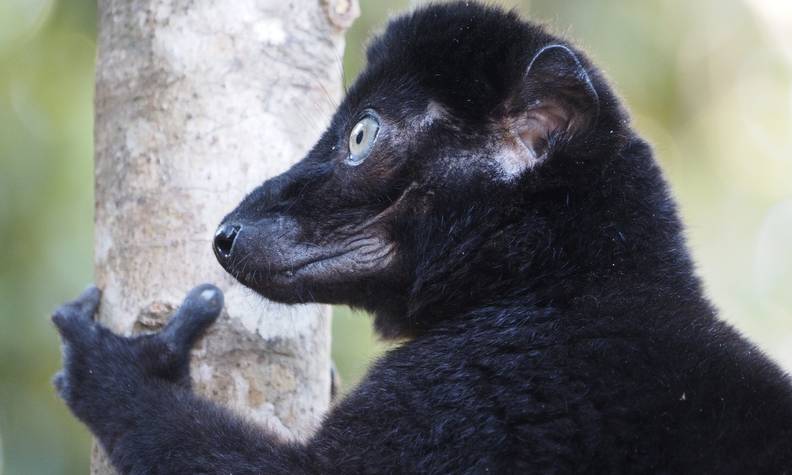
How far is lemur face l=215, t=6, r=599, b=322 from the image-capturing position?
389cm

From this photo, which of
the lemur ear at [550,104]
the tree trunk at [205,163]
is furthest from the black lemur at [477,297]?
the tree trunk at [205,163]

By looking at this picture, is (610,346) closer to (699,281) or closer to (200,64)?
(699,281)

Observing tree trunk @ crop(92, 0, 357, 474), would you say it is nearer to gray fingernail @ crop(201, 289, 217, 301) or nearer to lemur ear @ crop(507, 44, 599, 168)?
gray fingernail @ crop(201, 289, 217, 301)

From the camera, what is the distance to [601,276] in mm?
3680

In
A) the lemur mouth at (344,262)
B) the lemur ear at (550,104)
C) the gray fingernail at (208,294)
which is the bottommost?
the gray fingernail at (208,294)

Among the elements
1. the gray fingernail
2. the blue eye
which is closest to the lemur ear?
the blue eye

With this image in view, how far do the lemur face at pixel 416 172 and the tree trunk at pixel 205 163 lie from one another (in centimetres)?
13

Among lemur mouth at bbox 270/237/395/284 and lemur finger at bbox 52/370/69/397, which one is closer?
lemur mouth at bbox 270/237/395/284

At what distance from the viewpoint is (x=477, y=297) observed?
3.85m

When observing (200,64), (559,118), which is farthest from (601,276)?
(200,64)

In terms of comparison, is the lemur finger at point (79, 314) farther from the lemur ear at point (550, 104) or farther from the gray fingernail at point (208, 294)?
the lemur ear at point (550, 104)

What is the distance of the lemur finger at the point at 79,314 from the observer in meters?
4.05

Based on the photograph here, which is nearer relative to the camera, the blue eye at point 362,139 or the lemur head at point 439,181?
the lemur head at point 439,181

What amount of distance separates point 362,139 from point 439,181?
402 mm
